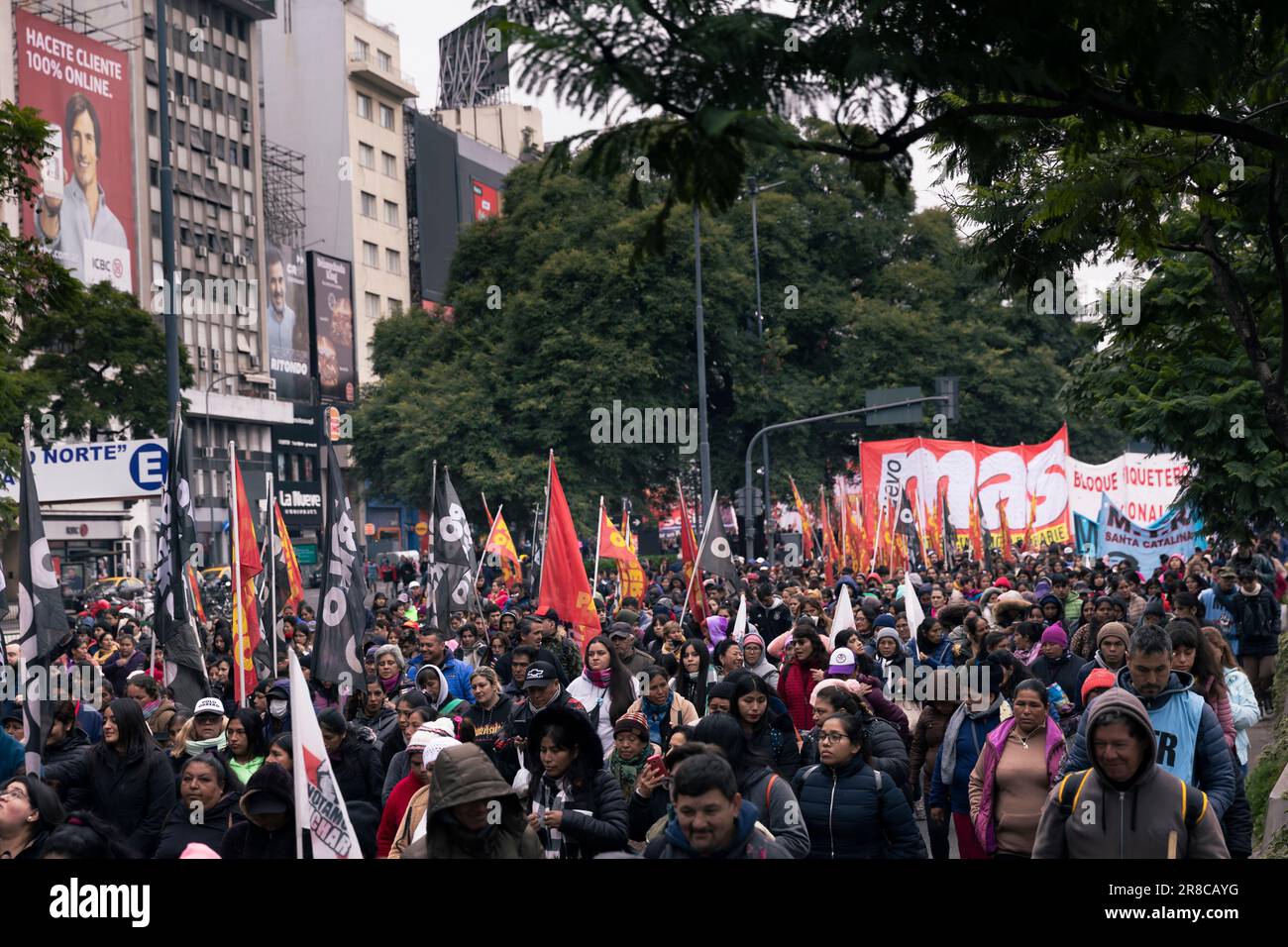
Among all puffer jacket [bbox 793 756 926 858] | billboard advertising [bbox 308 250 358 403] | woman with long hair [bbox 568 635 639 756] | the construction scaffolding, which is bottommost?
puffer jacket [bbox 793 756 926 858]

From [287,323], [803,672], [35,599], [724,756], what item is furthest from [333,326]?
[724,756]

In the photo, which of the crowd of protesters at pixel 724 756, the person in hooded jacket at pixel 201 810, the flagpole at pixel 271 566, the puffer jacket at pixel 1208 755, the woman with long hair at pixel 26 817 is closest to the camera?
the crowd of protesters at pixel 724 756

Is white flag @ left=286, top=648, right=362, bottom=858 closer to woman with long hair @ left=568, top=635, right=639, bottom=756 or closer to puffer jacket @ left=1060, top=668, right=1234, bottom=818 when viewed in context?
puffer jacket @ left=1060, top=668, right=1234, bottom=818

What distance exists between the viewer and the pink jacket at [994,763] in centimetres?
711

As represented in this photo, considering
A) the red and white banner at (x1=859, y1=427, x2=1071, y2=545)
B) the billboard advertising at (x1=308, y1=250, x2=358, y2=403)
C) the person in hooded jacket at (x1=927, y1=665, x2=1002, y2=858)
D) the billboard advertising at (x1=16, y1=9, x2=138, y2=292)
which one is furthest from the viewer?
the billboard advertising at (x1=308, y1=250, x2=358, y2=403)

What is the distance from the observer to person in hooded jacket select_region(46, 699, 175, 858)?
7.97m

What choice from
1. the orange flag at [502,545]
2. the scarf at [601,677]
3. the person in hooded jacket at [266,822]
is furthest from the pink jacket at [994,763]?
the orange flag at [502,545]

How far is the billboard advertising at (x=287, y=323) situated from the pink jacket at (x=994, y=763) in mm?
65895

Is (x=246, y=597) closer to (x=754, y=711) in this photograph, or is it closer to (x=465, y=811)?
(x=754, y=711)

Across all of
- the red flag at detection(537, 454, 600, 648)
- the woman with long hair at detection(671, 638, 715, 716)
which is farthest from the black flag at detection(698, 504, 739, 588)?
the woman with long hair at detection(671, 638, 715, 716)

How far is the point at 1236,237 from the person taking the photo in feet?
42.4

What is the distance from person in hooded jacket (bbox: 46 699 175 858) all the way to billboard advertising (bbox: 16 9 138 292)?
48823 millimetres

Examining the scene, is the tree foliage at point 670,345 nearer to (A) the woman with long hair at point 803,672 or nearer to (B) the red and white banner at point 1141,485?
(B) the red and white banner at point 1141,485

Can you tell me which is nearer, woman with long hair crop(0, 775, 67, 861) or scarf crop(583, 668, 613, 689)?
woman with long hair crop(0, 775, 67, 861)
